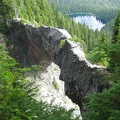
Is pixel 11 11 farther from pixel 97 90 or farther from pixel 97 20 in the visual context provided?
pixel 97 20

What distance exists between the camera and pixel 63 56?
66.7 ft

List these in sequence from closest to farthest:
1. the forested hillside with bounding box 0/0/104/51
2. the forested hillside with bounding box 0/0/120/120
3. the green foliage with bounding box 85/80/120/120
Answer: the forested hillside with bounding box 0/0/120/120
the green foliage with bounding box 85/80/120/120
the forested hillside with bounding box 0/0/104/51

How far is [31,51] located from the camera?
3341 cm

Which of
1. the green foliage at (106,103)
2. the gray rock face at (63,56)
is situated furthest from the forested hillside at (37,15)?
the green foliage at (106,103)

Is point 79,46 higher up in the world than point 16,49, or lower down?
higher up

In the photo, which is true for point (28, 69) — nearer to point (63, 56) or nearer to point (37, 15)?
point (63, 56)

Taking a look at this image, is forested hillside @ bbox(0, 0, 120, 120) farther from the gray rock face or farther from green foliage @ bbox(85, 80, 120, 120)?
the gray rock face

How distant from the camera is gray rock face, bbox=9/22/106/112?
1476 centimetres

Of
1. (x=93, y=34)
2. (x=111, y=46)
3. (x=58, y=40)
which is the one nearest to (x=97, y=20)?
(x=93, y=34)

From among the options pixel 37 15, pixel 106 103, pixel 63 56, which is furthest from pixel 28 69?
pixel 37 15

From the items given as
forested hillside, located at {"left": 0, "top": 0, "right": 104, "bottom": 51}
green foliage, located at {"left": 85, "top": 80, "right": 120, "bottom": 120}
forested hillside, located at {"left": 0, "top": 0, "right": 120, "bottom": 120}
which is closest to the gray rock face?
forested hillside, located at {"left": 0, "top": 0, "right": 120, "bottom": 120}

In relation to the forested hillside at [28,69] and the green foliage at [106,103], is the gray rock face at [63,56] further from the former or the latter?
the green foliage at [106,103]

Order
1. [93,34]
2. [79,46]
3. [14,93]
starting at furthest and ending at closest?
[93,34], [79,46], [14,93]

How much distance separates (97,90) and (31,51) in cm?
2113
